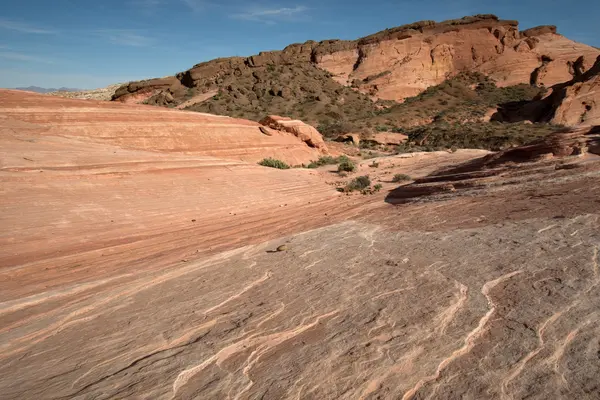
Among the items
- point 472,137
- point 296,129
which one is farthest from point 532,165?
point 472,137

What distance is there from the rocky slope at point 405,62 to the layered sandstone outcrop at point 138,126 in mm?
29253

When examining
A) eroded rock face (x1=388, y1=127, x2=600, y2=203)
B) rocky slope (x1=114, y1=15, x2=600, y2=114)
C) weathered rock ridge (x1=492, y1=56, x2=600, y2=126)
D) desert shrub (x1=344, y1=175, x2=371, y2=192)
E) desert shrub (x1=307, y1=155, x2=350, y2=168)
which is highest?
rocky slope (x1=114, y1=15, x2=600, y2=114)

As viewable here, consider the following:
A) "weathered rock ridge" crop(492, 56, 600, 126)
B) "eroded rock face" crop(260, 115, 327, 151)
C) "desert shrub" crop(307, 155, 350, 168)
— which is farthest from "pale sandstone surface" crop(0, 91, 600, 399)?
"weathered rock ridge" crop(492, 56, 600, 126)

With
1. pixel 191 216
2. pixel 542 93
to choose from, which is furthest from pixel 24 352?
pixel 542 93

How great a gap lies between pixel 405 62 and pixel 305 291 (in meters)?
53.4

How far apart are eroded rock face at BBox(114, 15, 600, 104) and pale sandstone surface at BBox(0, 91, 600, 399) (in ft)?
137

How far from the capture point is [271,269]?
453cm

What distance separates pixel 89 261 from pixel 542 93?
41765 millimetres

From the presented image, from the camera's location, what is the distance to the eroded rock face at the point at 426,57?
4662cm

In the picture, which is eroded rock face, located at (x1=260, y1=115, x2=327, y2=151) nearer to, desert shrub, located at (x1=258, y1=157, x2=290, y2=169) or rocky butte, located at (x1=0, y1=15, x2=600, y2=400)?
desert shrub, located at (x1=258, y1=157, x2=290, y2=169)

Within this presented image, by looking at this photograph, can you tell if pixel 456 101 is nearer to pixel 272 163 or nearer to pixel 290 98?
pixel 290 98

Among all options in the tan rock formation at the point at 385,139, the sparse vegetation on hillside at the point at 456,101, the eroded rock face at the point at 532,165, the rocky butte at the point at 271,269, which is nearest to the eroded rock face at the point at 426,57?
the sparse vegetation on hillside at the point at 456,101

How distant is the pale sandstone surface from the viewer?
225 cm

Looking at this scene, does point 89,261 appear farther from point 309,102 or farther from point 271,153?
point 309,102
